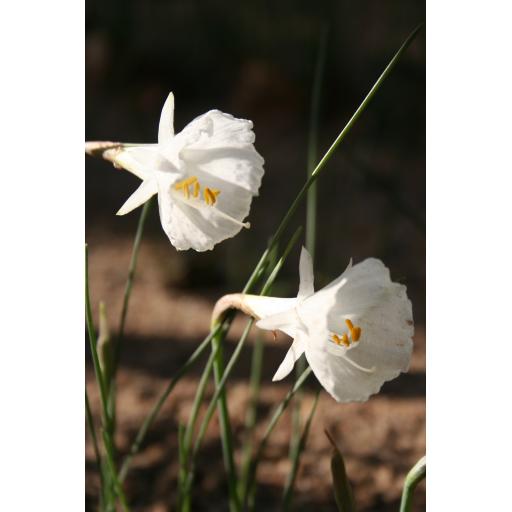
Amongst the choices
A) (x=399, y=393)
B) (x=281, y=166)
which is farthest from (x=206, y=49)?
(x=399, y=393)

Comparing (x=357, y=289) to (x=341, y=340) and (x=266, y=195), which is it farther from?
(x=266, y=195)

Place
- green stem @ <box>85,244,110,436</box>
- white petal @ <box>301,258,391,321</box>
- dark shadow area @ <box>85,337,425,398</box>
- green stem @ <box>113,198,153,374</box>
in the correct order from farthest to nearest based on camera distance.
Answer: dark shadow area @ <box>85,337,425,398</box> < green stem @ <box>113,198,153,374</box> < green stem @ <box>85,244,110,436</box> < white petal @ <box>301,258,391,321</box>

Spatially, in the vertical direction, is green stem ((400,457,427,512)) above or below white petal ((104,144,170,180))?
below

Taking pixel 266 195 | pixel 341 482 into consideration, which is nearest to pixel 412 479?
pixel 341 482

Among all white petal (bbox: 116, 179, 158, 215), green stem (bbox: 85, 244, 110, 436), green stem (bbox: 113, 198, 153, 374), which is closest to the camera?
white petal (bbox: 116, 179, 158, 215)

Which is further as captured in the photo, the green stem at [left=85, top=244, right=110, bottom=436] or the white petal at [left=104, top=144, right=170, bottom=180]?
the green stem at [left=85, top=244, right=110, bottom=436]

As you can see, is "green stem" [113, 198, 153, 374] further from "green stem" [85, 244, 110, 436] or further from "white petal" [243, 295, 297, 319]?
"white petal" [243, 295, 297, 319]
